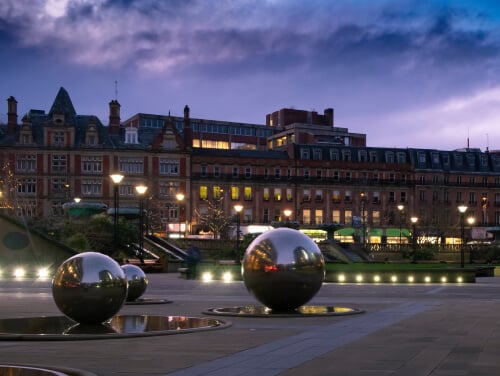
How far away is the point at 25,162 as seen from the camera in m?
97.8

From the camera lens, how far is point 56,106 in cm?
9956

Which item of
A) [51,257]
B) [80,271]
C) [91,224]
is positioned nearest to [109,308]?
[80,271]

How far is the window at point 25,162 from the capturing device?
97.4 meters

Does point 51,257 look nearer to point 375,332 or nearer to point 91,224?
point 91,224

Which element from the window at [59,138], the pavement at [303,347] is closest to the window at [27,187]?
the window at [59,138]

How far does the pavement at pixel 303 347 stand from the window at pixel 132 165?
258ft

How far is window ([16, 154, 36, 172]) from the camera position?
9738 cm

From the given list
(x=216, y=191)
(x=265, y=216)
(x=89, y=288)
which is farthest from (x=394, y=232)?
(x=89, y=288)

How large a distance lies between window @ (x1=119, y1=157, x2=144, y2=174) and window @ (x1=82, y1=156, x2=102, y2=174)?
2652mm

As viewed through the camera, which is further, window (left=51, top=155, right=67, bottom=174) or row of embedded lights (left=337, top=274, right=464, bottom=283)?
window (left=51, top=155, right=67, bottom=174)

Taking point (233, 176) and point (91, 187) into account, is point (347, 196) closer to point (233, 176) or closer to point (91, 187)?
point (233, 176)

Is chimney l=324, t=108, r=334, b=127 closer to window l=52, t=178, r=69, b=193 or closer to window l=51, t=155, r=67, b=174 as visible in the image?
window l=51, t=155, r=67, b=174

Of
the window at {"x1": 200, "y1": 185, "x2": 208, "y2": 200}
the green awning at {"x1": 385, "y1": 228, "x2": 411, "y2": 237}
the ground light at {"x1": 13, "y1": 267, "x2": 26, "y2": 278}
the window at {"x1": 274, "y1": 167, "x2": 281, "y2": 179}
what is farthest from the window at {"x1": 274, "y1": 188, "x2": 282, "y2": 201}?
the ground light at {"x1": 13, "y1": 267, "x2": 26, "y2": 278}

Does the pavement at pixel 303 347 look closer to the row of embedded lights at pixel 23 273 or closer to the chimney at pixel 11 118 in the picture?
the row of embedded lights at pixel 23 273
